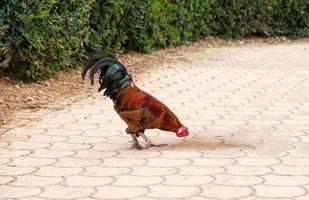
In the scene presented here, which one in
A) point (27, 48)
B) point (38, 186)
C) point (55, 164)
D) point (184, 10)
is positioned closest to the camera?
point (38, 186)

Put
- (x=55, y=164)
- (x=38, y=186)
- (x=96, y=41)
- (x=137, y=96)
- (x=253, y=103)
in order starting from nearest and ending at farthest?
(x=38, y=186) < (x=55, y=164) < (x=137, y=96) < (x=253, y=103) < (x=96, y=41)

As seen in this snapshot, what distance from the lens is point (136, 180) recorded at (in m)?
4.80

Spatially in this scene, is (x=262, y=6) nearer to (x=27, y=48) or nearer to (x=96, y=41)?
(x=96, y=41)

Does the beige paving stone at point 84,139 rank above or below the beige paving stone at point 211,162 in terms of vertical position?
below

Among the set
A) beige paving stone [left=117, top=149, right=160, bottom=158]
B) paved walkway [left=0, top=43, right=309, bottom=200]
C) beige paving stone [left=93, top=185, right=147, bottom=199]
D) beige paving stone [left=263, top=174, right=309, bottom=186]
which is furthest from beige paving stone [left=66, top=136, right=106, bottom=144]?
beige paving stone [left=263, top=174, right=309, bottom=186]

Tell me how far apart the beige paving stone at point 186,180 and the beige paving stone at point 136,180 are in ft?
0.22

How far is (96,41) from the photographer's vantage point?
10852 millimetres

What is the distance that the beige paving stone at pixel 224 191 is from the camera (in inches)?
172

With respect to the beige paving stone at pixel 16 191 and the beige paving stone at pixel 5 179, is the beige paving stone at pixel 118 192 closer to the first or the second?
the beige paving stone at pixel 16 191

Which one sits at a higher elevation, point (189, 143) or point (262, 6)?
point (262, 6)

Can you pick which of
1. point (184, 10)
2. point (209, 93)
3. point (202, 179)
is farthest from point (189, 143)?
point (184, 10)

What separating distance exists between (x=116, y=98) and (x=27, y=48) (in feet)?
11.0

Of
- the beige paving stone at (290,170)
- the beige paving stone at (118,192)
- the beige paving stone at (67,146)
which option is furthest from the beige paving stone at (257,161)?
the beige paving stone at (67,146)

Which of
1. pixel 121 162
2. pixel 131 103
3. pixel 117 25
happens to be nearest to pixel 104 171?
pixel 121 162
